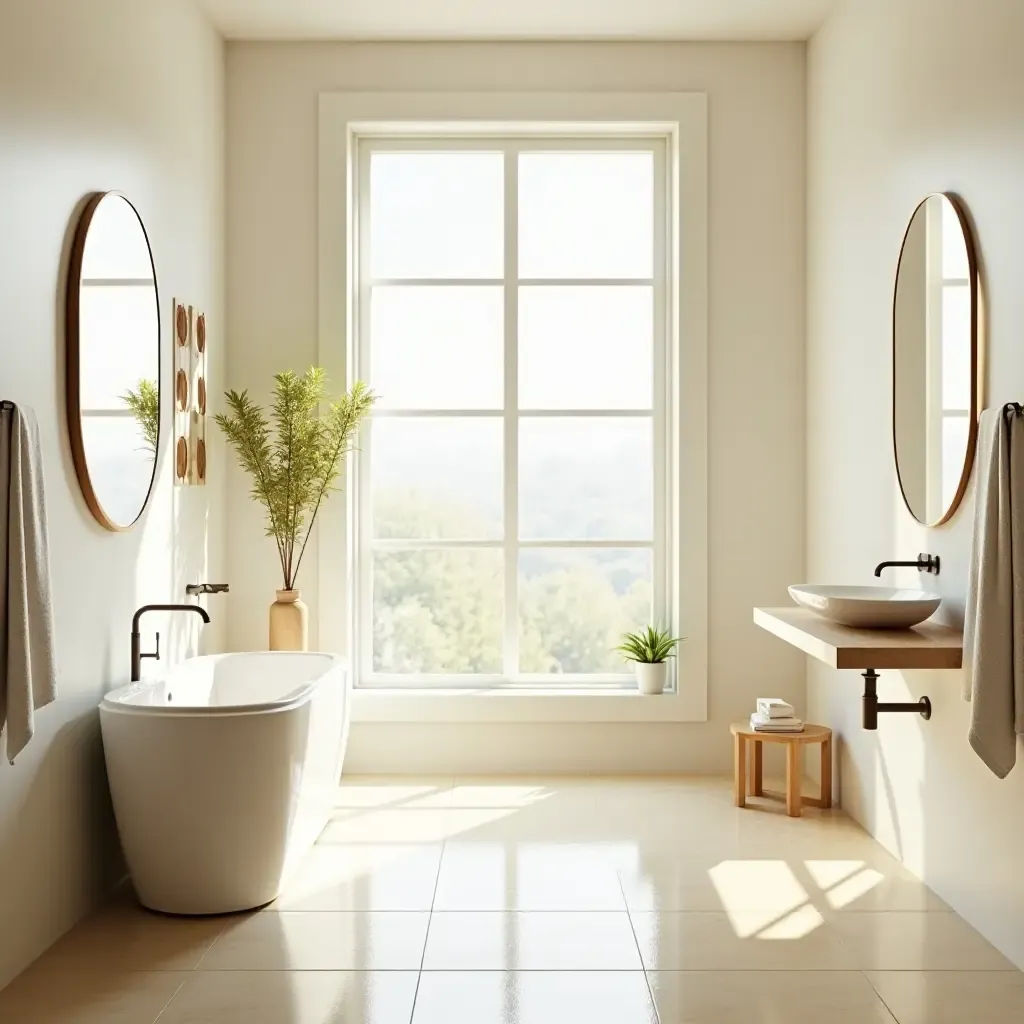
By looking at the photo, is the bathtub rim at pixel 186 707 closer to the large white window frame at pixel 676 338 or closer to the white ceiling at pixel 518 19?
the large white window frame at pixel 676 338

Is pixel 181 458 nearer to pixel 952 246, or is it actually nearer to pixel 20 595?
pixel 20 595

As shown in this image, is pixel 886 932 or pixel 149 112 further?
pixel 149 112

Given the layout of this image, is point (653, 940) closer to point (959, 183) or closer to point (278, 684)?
point (278, 684)

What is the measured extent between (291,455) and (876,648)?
7.61 feet

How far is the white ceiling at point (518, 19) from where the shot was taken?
4.18m

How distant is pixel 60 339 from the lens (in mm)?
2912

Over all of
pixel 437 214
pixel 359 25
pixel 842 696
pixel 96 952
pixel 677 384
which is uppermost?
pixel 359 25

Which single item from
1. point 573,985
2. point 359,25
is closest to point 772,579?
point 573,985

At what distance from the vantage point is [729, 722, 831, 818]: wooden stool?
13.0 feet

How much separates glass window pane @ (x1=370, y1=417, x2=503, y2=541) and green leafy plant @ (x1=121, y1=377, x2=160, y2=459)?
1233mm

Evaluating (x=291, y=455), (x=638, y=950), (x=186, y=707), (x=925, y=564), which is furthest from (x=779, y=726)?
(x=186, y=707)

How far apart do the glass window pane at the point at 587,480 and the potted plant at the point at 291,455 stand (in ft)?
2.64

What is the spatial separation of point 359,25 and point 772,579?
2.77 metres

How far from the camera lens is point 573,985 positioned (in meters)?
2.59
